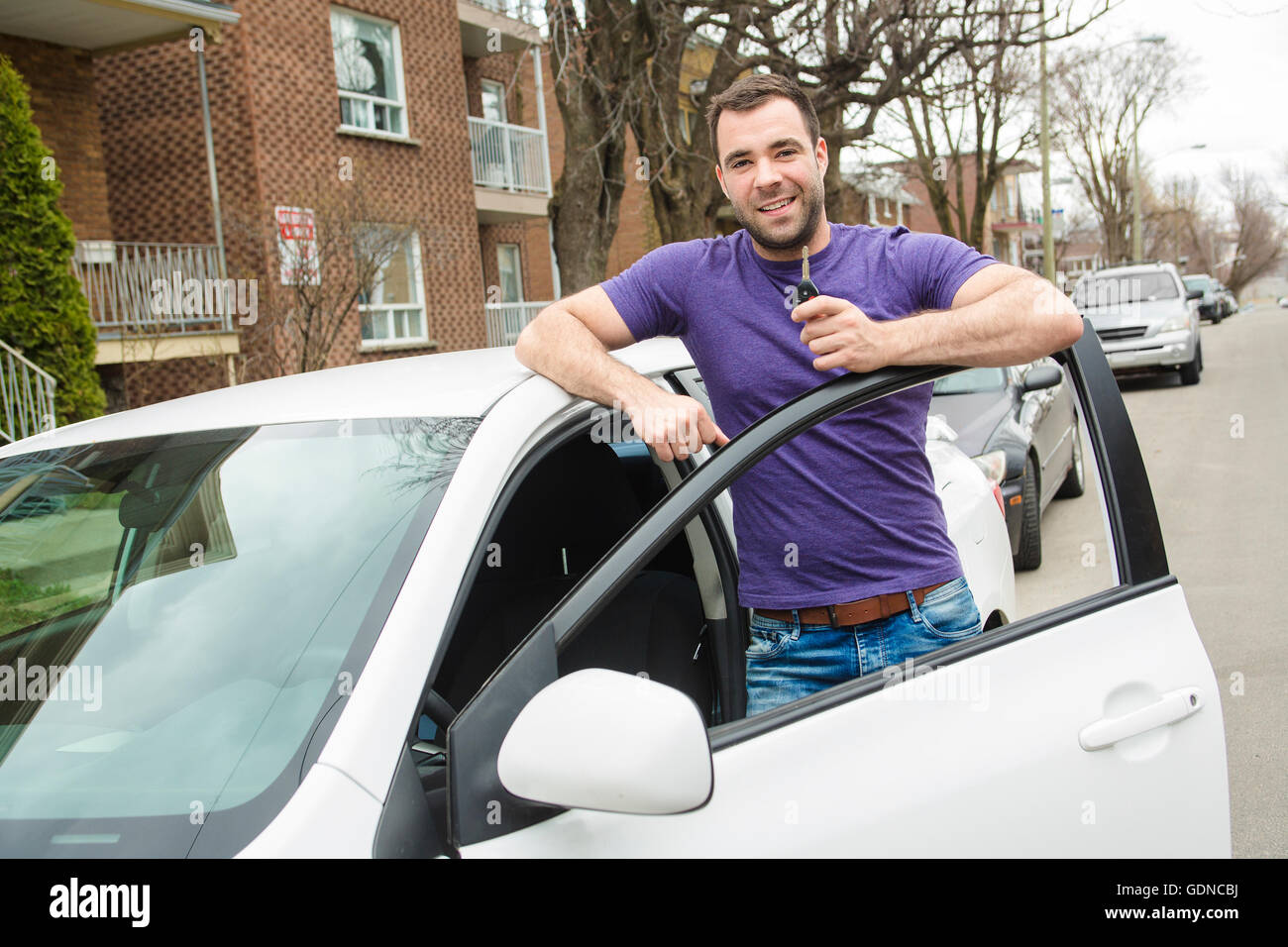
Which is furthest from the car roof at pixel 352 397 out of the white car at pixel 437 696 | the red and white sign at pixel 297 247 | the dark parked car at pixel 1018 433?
the red and white sign at pixel 297 247

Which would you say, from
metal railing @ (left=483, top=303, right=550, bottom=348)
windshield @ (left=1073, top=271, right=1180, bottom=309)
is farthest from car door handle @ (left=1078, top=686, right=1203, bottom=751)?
metal railing @ (left=483, top=303, right=550, bottom=348)

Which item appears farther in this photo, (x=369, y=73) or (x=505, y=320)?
(x=505, y=320)

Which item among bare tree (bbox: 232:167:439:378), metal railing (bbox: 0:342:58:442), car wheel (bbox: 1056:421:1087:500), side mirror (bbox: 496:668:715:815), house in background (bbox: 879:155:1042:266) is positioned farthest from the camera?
house in background (bbox: 879:155:1042:266)

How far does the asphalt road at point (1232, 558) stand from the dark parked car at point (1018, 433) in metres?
0.34

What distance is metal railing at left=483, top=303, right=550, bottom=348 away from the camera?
19.9m

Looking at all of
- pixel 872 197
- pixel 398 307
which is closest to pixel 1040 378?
pixel 398 307

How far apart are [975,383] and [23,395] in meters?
7.95

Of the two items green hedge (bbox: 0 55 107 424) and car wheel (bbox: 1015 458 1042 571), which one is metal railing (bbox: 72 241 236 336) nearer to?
green hedge (bbox: 0 55 107 424)

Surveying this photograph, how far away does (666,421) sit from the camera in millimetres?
2006

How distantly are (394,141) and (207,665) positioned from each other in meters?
16.6

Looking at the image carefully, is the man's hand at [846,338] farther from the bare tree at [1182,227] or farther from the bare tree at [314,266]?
the bare tree at [1182,227]

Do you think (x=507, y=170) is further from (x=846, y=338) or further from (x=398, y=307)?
(x=846, y=338)

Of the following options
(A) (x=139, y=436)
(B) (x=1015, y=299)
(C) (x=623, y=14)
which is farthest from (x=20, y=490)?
(C) (x=623, y=14)
